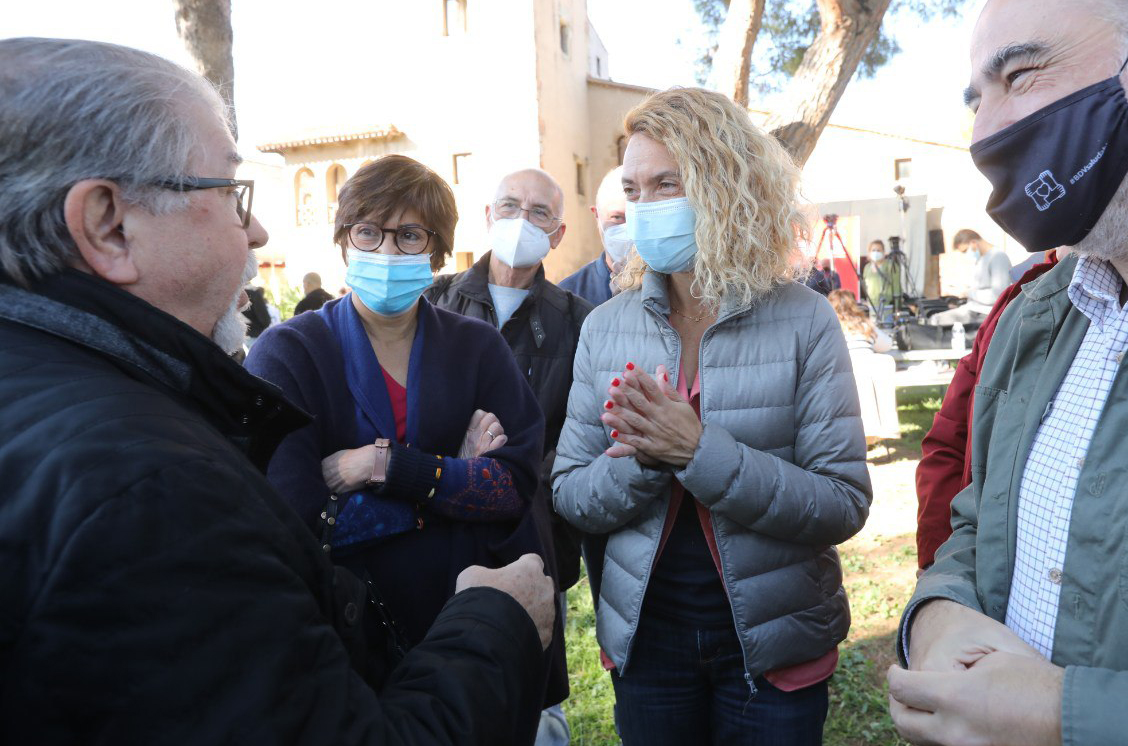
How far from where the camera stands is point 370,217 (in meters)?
2.48

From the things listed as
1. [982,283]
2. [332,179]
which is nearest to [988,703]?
[982,283]

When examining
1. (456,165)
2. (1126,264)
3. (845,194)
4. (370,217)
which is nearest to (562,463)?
(370,217)

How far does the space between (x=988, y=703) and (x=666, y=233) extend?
57.5 inches

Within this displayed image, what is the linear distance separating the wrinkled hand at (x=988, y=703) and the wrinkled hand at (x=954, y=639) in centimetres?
4

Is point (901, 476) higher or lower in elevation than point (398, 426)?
lower

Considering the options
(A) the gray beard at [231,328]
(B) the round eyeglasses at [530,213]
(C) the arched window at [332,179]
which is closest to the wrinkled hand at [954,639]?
(A) the gray beard at [231,328]

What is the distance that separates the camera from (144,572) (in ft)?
3.13

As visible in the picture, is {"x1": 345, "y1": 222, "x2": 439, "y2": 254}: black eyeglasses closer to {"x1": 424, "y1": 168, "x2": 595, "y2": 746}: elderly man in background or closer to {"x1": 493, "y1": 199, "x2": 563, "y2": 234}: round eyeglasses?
{"x1": 424, "y1": 168, "x2": 595, "y2": 746}: elderly man in background

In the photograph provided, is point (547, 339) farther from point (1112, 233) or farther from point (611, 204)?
point (1112, 233)

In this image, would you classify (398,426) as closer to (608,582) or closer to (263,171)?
(608,582)

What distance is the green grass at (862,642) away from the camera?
3518 mm

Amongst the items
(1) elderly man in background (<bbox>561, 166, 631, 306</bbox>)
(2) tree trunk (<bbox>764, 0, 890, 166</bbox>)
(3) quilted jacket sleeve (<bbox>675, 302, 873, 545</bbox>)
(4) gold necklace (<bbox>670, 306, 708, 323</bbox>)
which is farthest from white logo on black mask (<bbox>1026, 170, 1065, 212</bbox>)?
(2) tree trunk (<bbox>764, 0, 890, 166</bbox>)

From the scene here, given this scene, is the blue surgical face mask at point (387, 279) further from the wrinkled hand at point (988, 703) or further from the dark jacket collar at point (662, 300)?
the wrinkled hand at point (988, 703)

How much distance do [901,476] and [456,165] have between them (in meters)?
18.4
